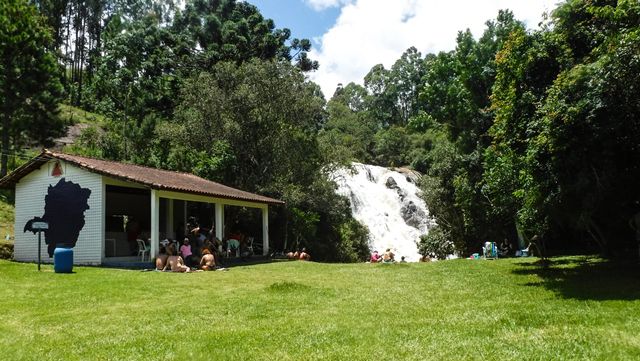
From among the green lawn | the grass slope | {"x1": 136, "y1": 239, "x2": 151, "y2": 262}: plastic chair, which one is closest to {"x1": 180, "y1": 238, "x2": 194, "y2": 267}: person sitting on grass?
{"x1": 136, "y1": 239, "x2": 151, "y2": 262}: plastic chair

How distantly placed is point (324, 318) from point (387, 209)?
3261cm

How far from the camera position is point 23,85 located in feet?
92.9

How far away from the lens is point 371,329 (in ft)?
22.5

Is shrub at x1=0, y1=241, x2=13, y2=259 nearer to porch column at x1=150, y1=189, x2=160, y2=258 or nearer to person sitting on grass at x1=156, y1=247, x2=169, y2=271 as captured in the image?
porch column at x1=150, y1=189, x2=160, y2=258

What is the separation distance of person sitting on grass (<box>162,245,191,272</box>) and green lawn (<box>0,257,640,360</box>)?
7.41ft

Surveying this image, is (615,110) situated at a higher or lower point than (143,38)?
lower

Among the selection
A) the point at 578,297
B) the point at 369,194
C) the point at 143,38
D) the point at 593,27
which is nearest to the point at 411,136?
the point at 369,194

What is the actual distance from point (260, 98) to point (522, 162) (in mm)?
21804

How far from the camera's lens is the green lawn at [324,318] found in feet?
19.0

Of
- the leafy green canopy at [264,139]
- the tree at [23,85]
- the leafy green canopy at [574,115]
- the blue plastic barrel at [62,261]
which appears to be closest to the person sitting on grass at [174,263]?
the blue plastic barrel at [62,261]

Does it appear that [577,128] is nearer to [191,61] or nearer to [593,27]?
[593,27]

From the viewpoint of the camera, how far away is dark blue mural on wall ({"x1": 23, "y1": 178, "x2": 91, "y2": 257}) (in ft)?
59.9

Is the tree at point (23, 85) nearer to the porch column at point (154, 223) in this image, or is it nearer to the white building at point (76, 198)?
the white building at point (76, 198)

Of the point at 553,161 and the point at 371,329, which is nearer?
the point at 371,329
